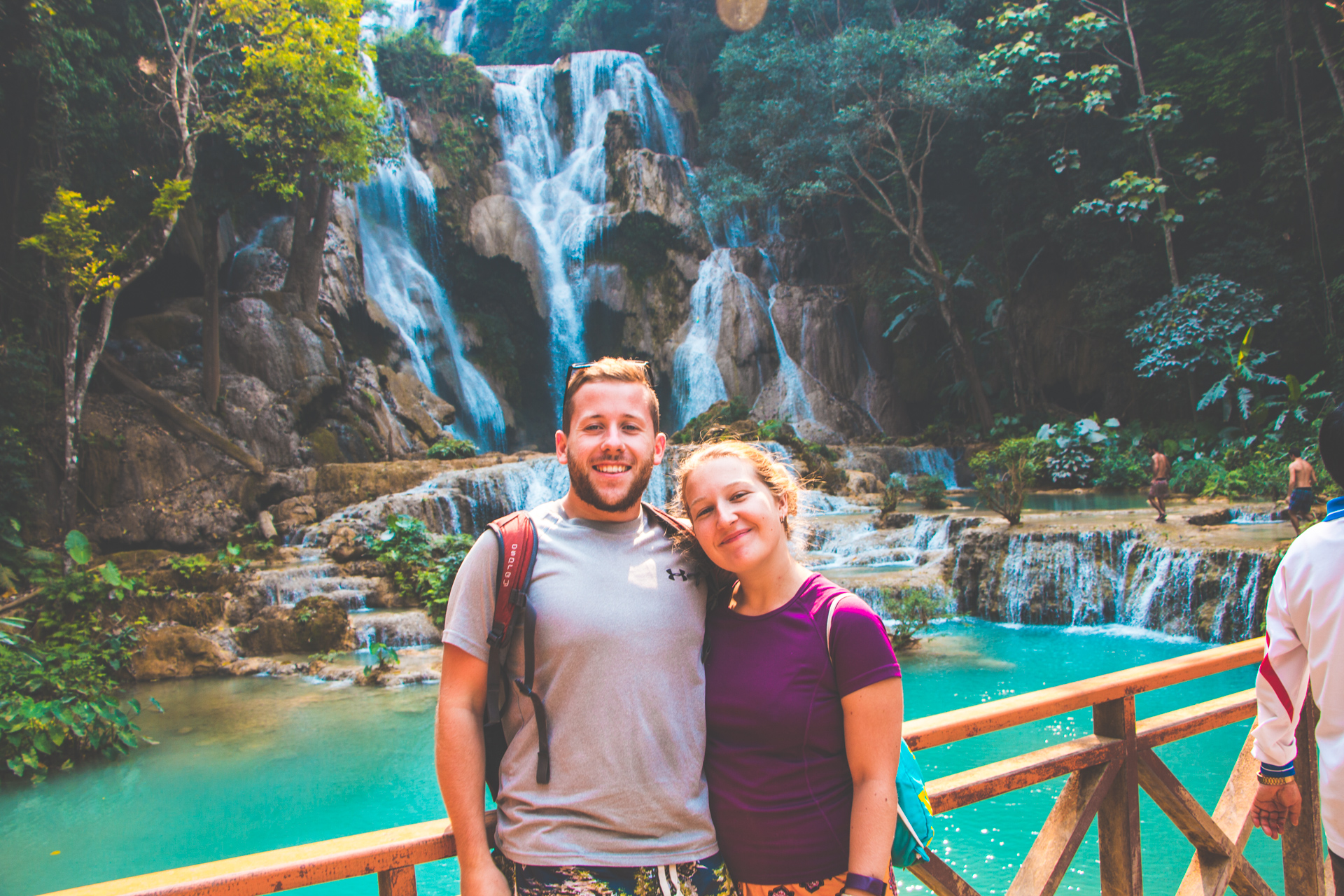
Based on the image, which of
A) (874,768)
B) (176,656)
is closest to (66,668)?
(176,656)

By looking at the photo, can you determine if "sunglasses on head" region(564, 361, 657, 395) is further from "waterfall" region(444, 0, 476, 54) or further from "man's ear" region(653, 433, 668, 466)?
"waterfall" region(444, 0, 476, 54)

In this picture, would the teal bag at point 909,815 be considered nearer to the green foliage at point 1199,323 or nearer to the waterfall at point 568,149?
the green foliage at point 1199,323

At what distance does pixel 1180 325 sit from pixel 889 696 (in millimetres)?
16511

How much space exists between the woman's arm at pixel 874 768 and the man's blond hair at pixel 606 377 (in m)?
0.66

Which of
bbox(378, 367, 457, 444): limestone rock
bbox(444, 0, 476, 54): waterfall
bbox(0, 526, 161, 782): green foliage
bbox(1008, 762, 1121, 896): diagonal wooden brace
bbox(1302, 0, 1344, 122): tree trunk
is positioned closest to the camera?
bbox(1008, 762, 1121, 896): diagonal wooden brace

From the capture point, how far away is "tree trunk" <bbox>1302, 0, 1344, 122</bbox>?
12.8m

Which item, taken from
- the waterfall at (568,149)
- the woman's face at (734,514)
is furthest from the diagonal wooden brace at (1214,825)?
the waterfall at (568,149)

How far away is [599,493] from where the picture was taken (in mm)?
1506

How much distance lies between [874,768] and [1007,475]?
12.2 meters

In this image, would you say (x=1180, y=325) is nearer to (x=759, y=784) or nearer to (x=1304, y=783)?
(x=1304, y=783)

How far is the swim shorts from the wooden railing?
7.41m

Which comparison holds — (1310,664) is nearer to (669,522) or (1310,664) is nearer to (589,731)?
(669,522)

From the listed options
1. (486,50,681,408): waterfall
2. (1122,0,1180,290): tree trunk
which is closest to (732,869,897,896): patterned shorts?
(1122,0,1180,290): tree trunk

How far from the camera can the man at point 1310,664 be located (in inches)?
57.0
